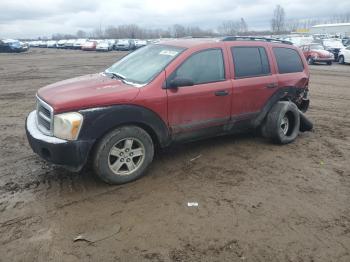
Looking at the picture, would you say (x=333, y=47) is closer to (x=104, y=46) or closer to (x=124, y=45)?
(x=124, y=45)

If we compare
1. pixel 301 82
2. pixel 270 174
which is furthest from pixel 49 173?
pixel 301 82

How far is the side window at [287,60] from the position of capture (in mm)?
6492

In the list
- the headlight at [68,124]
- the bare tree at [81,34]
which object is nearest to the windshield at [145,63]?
the headlight at [68,124]

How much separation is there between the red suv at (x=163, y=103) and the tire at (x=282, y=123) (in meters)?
0.02

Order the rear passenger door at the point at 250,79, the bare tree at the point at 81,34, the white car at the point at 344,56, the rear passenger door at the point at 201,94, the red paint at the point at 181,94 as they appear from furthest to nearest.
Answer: the bare tree at the point at 81,34 → the white car at the point at 344,56 → the rear passenger door at the point at 250,79 → the rear passenger door at the point at 201,94 → the red paint at the point at 181,94

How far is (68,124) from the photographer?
4277mm

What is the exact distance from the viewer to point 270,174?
5152 millimetres

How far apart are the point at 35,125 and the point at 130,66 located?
168cm

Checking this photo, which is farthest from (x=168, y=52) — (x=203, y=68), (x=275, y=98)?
(x=275, y=98)

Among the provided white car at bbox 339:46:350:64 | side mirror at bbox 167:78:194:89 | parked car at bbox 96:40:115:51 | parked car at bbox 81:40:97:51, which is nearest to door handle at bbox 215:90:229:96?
side mirror at bbox 167:78:194:89

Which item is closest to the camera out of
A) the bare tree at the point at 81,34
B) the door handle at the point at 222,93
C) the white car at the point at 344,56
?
the door handle at the point at 222,93

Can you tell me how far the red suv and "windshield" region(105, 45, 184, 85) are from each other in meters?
0.02

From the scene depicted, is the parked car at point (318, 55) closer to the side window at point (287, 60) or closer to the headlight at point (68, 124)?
the side window at point (287, 60)

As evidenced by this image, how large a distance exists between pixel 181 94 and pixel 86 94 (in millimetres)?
1306
